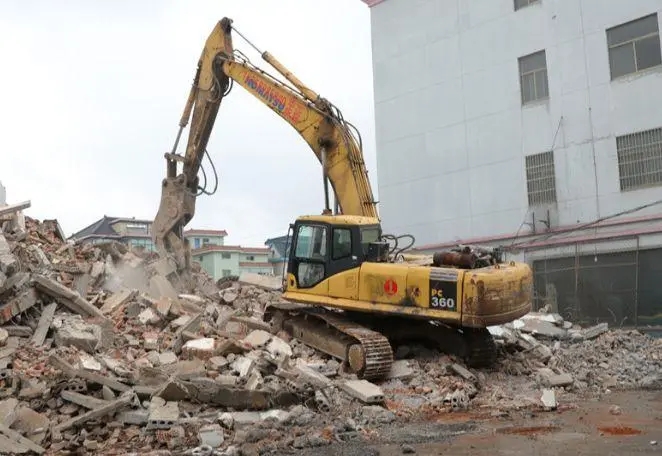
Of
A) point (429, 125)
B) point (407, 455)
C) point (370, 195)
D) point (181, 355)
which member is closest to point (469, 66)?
point (429, 125)

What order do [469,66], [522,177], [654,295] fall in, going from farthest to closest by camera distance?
[469,66] < [522,177] < [654,295]

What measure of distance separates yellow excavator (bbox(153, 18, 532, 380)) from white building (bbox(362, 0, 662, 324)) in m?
7.41

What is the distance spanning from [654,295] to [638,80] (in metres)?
5.52

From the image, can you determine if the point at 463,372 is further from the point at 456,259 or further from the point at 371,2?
the point at 371,2

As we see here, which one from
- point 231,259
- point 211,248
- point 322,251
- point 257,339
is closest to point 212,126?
point 322,251

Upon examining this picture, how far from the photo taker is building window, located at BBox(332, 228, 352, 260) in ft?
35.0

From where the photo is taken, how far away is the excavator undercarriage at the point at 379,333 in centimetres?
1043

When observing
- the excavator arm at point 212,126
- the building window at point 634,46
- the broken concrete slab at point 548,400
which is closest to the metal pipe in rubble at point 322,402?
the broken concrete slab at point 548,400

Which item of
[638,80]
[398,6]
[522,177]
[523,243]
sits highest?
[398,6]

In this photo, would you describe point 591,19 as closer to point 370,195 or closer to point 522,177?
point 522,177

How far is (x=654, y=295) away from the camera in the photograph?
54.2ft

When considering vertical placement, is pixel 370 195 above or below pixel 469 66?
below

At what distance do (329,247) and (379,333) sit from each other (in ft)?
5.23

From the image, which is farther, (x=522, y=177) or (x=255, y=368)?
(x=522, y=177)
